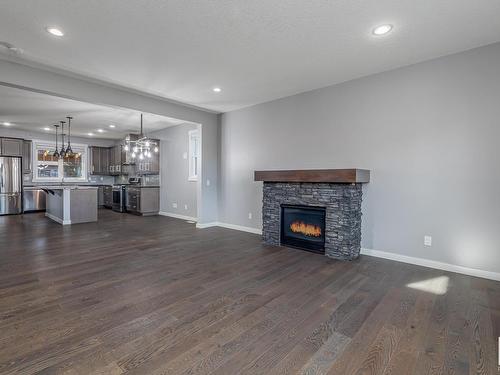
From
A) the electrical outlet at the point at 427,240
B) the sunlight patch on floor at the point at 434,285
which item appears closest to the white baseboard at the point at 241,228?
the electrical outlet at the point at 427,240

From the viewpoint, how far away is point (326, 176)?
3.93m

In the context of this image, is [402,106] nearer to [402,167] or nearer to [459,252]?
[402,167]

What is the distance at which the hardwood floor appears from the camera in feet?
5.60

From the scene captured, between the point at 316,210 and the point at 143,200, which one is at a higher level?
the point at 316,210

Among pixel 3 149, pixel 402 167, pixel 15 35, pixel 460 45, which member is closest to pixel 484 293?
pixel 402 167

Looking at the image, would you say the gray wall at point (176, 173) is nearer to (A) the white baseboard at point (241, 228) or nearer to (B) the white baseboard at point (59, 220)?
(A) the white baseboard at point (241, 228)

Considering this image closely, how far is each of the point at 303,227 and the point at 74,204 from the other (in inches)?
231

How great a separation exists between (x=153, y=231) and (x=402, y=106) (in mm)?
5252

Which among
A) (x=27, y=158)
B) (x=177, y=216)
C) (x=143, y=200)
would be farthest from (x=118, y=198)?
(x=27, y=158)

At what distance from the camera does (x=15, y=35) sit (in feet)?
9.60

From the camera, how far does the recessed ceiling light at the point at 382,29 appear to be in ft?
8.96

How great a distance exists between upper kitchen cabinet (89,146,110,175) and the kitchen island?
2.96 m

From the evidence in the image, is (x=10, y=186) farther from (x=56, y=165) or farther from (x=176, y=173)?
(x=176, y=173)

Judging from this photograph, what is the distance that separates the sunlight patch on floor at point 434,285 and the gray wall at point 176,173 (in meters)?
5.54
